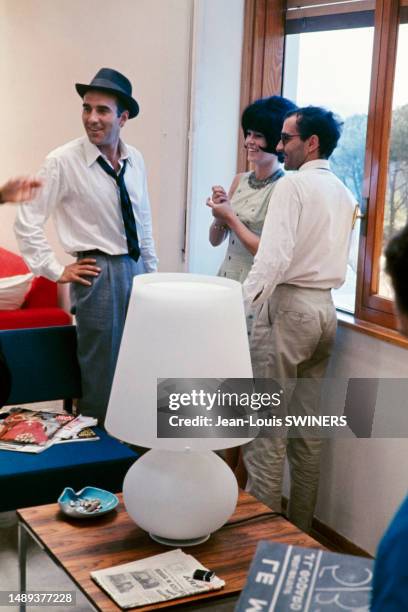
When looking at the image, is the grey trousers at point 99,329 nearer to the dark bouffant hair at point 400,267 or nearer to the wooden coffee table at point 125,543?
the wooden coffee table at point 125,543

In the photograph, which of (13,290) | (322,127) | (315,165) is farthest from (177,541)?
(13,290)

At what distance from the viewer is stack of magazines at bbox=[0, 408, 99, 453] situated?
10.6ft

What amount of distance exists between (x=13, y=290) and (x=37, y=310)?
0.20 m

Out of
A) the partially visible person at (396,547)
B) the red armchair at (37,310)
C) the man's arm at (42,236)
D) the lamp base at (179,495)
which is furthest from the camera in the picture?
the red armchair at (37,310)

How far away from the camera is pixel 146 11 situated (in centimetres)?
437

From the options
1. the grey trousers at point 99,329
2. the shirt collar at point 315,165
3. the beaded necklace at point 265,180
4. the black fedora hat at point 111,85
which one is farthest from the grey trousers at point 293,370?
the black fedora hat at point 111,85

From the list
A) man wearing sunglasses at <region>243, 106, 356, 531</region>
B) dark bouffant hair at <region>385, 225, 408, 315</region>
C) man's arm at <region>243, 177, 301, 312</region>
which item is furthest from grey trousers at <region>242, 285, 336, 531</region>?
dark bouffant hair at <region>385, 225, 408, 315</region>

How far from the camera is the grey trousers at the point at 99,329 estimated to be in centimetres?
366

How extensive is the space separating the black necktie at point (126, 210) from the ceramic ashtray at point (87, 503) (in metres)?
1.47

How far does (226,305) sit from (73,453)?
132 centimetres

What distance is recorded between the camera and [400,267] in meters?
1.15

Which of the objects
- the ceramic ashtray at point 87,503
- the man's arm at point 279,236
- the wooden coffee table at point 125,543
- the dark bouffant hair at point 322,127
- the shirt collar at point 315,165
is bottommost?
the wooden coffee table at point 125,543

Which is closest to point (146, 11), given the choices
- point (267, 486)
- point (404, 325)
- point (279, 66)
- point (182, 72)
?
point (182, 72)

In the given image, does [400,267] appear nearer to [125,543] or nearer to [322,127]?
[125,543]
